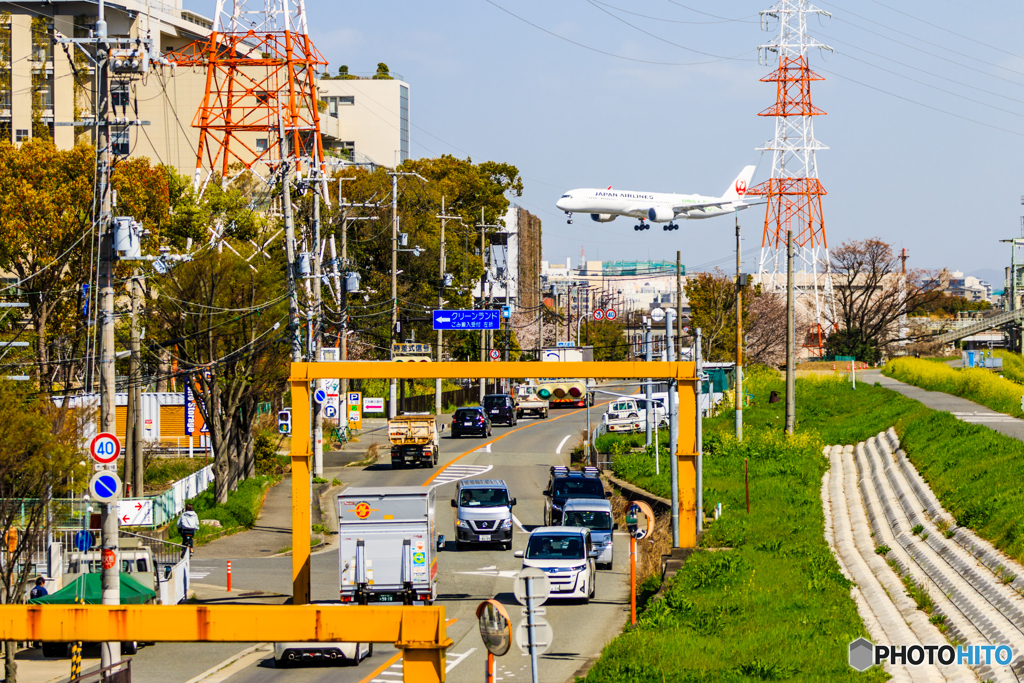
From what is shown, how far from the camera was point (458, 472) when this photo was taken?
49.9 m

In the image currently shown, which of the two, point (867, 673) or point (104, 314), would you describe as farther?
point (104, 314)

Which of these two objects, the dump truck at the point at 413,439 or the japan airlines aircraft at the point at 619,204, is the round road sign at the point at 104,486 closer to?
the dump truck at the point at 413,439

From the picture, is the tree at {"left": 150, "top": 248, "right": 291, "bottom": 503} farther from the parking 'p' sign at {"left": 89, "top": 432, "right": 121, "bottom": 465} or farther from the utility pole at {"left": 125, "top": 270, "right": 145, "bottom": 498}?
the parking 'p' sign at {"left": 89, "top": 432, "right": 121, "bottom": 465}

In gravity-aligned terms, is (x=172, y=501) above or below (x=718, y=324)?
below

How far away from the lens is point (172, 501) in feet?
125

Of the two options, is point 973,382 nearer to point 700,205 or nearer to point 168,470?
point 700,205

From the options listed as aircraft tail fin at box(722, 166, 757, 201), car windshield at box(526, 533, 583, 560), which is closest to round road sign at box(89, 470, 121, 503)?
car windshield at box(526, 533, 583, 560)

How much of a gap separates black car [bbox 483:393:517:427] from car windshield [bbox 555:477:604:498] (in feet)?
99.1

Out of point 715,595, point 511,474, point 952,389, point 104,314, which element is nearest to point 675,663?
point 715,595

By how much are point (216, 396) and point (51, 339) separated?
479 inches

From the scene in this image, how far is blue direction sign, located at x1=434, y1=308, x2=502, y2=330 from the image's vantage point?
58.6 meters

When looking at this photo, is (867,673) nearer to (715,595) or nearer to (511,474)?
(715,595)

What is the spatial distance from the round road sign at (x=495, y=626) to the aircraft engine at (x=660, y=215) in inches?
1703

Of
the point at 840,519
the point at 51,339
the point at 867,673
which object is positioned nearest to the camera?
the point at 867,673
